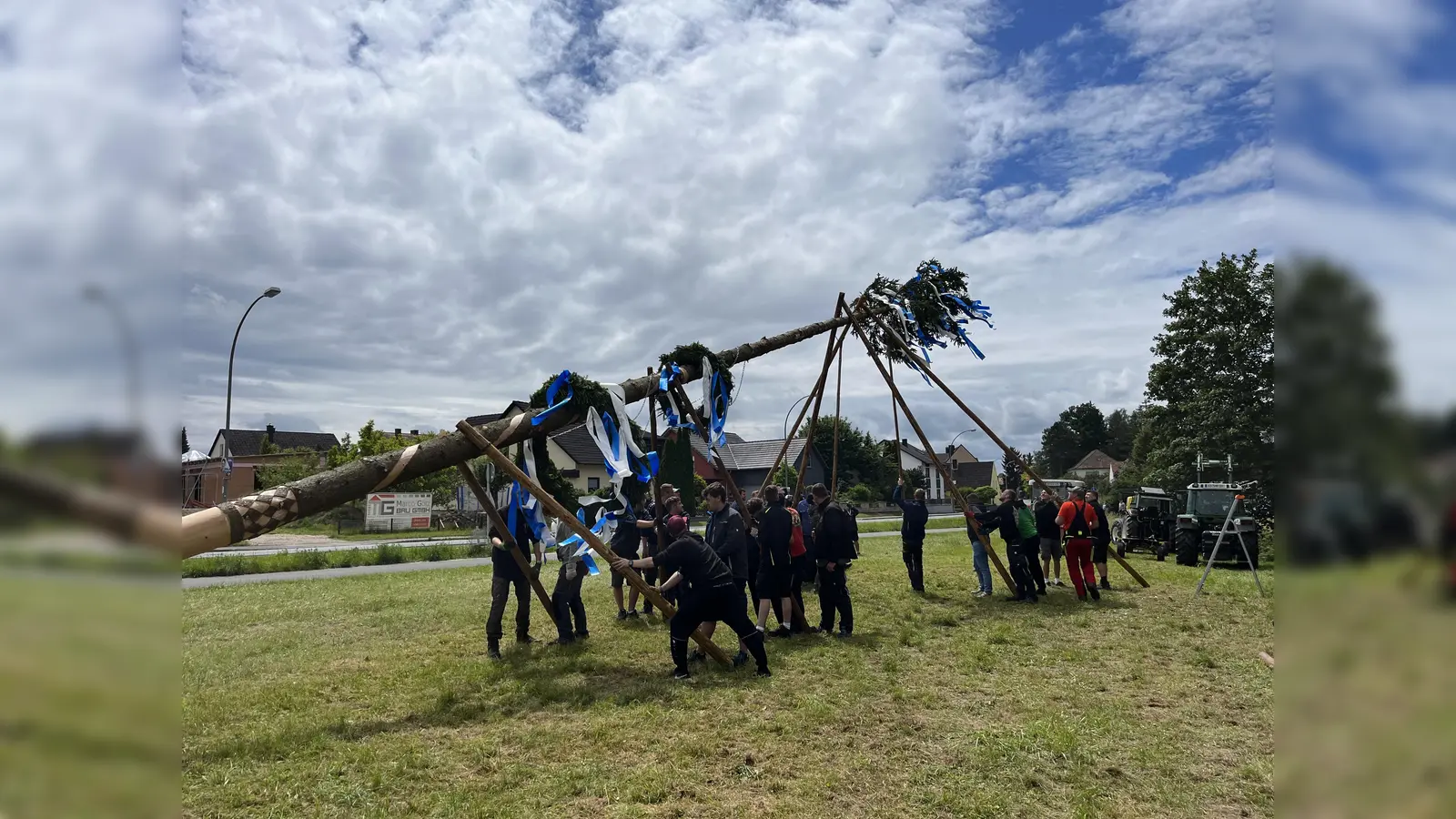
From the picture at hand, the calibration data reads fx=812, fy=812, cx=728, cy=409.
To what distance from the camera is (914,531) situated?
42.0 ft

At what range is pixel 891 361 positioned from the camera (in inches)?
549

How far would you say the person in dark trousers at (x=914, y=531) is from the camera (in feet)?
41.7

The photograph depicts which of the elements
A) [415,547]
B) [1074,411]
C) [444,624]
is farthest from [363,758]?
[1074,411]

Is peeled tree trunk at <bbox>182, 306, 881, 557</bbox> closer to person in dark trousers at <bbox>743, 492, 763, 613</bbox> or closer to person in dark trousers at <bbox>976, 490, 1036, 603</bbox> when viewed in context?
person in dark trousers at <bbox>743, 492, 763, 613</bbox>

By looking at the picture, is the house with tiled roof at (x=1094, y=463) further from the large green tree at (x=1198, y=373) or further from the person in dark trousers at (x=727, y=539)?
the person in dark trousers at (x=727, y=539)

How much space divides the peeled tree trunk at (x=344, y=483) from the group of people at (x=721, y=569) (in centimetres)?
120

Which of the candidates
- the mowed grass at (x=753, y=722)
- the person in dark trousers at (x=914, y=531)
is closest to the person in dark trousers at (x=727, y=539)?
the mowed grass at (x=753, y=722)

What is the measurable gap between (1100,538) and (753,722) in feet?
27.4
